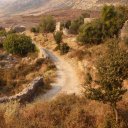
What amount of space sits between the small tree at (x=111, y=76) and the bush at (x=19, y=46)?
90.6ft

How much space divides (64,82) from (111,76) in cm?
1210

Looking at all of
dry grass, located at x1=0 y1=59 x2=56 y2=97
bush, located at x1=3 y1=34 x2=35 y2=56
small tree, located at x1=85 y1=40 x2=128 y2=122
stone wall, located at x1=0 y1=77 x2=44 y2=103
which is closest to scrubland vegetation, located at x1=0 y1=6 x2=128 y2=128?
small tree, located at x1=85 y1=40 x2=128 y2=122


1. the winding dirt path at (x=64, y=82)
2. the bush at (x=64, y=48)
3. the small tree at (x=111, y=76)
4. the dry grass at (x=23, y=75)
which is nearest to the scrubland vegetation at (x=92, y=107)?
the small tree at (x=111, y=76)

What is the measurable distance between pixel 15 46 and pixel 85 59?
12552 mm

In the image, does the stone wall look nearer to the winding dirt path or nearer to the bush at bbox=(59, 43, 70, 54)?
the winding dirt path

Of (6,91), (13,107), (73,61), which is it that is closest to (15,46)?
(73,61)

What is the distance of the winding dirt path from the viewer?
25289mm

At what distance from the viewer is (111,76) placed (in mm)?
17047

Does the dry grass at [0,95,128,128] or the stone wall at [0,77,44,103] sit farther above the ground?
the dry grass at [0,95,128,128]

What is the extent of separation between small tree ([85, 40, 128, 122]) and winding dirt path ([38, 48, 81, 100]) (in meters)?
6.53

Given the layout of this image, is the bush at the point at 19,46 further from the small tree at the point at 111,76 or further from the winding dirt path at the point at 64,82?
the small tree at the point at 111,76

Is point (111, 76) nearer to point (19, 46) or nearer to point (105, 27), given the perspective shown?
point (105, 27)

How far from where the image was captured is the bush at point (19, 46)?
146ft

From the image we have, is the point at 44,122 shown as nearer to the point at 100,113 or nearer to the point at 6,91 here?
the point at 100,113
